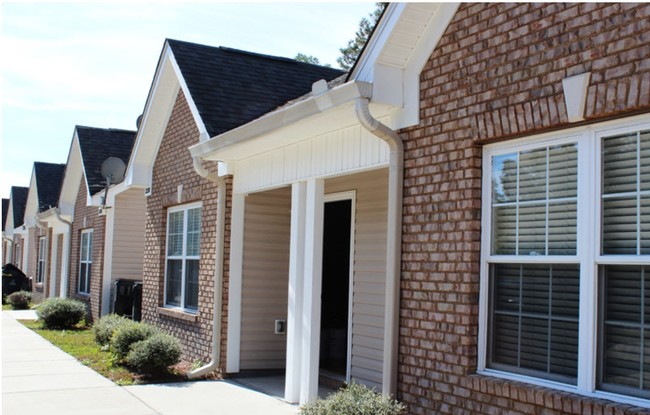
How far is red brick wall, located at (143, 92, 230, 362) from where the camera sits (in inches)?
434

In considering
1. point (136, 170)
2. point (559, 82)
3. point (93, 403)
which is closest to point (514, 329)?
point (559, 82)

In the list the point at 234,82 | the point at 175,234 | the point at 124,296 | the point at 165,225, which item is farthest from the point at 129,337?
the point at 124,296

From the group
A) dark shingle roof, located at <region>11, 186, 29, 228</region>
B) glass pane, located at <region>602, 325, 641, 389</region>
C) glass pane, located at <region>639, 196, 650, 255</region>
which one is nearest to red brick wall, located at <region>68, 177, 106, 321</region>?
glass pane, located at <region>602, 325, 641, 389</region>

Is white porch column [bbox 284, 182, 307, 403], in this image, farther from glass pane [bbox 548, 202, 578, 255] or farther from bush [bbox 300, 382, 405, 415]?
glass pane [bbox 548, 202, 578, 255]

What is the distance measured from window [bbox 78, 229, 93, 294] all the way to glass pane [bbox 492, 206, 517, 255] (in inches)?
625

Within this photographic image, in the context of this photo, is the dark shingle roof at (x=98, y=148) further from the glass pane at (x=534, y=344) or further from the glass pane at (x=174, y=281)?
the glass pane at (x=534, y=344)

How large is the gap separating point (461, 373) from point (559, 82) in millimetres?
2353

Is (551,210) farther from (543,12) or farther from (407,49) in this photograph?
(407,49)

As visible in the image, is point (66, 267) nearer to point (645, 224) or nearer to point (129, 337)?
point (129, 337)

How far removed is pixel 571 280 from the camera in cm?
510

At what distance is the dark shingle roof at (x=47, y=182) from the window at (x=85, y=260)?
6585 mm

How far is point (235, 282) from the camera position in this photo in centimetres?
1053

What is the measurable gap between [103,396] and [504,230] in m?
5.82

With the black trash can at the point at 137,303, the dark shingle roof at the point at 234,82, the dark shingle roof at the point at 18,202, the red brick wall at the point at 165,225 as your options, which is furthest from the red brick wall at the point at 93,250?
the dark shingle roof at the point at 18,202
